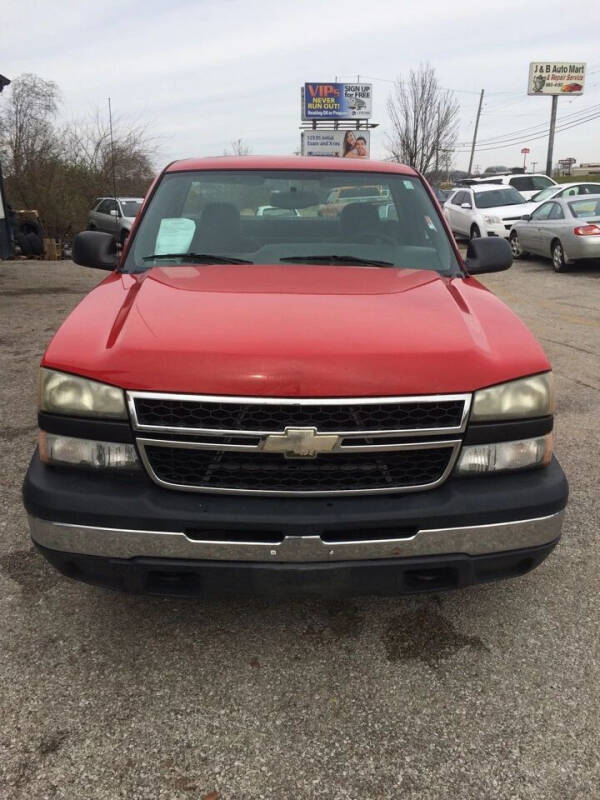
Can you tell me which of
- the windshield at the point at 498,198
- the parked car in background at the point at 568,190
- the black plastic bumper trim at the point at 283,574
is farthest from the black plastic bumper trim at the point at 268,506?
the windshield at the point at 498,198

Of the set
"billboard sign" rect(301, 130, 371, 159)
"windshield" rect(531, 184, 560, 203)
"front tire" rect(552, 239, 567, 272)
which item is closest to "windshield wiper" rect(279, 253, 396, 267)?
"front tire" rect(552, 239, 567, 272)

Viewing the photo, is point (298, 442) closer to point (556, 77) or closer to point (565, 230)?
point (565, 230)

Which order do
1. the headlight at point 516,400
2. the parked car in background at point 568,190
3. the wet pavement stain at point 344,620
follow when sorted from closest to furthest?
the headlight at point 516,400 < the wet pavement stain at point 344,620 < the parked car in background at point 568,190

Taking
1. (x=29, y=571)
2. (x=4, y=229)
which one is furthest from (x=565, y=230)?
(x=29, y=571)

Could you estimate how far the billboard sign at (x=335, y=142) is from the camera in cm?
5101

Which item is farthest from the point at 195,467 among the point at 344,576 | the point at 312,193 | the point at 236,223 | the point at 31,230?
the point at 31,230

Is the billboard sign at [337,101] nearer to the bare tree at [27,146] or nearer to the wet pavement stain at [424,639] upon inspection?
the bare tree at [27,146]

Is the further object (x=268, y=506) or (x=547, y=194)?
(x=547, y=194)

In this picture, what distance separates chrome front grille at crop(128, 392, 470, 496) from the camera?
2084 millimetres

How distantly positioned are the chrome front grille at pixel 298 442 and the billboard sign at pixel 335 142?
52048 mm

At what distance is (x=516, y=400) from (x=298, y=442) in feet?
2.45

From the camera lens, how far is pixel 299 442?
82.1 inches

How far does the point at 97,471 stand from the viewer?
221 cm

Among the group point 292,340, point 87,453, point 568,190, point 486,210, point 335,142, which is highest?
point 335,142
